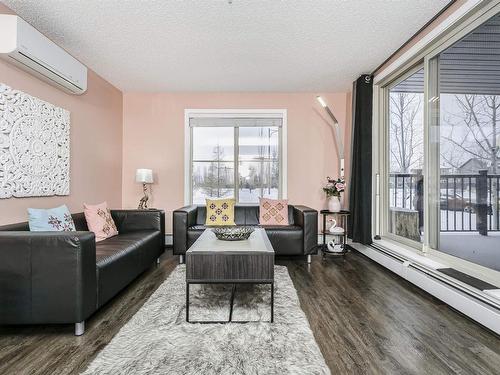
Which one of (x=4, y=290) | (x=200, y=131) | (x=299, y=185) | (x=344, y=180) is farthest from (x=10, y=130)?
(x=344, y=180)

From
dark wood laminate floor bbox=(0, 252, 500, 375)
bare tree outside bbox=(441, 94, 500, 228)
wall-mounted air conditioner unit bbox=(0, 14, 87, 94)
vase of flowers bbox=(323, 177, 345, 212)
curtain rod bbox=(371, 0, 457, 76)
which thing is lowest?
dark wood laminate floor bbox=(0, 252, 500, 375)

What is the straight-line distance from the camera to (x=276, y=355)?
169cm

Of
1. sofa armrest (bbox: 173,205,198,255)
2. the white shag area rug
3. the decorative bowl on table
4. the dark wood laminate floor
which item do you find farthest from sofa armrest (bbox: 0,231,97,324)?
sofa armrest (bbox: 173,205,198,255)

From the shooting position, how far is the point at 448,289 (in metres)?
2.39

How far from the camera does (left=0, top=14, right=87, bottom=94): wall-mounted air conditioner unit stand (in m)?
2.37

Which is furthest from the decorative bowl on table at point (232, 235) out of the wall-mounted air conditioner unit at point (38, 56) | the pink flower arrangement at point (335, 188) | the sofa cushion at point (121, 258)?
the wall-mounted air conditioner unit at point (38, 56)

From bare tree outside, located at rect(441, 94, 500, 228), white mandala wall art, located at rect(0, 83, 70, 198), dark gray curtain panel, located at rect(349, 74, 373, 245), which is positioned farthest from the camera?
dark gray curtain panel, located at rect(349, 74, 373, 245)

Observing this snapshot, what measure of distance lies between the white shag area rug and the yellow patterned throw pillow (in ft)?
5.47

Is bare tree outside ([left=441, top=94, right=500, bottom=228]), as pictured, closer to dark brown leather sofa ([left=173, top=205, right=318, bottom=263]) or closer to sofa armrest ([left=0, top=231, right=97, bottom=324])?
dark brown leather sofa ([left=173, top=205, right=318, bottom=263])

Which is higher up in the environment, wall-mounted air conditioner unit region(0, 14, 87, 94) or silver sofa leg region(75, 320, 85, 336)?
wall-mounted air conditioner unit region(0, 14, 87, 94)

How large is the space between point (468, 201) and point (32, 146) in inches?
155

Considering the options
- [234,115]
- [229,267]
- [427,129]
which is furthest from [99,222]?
[427,129]

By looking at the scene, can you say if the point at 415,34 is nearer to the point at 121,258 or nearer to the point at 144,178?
the point at 121,258

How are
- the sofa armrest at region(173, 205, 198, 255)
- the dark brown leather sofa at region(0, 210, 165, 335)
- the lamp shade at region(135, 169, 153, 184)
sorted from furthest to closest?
the lamp shade at region(135, 169, 153, 184) < the sofa armrest at region(173, 205, 198, 255) < the dark brown leather sofa at region(0, 210, 165, 335)
